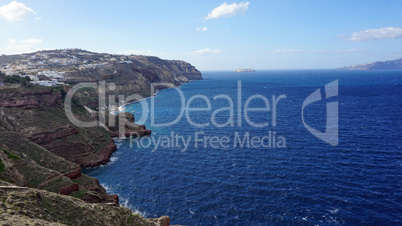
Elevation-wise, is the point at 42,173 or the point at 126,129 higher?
the point at 126,129

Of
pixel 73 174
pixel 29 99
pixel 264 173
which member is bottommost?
pixel 264 173

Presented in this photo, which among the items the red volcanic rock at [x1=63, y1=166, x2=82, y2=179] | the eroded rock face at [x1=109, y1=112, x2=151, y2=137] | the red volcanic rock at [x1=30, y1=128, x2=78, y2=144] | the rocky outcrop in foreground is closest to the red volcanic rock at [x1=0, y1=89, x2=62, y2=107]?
the red volcanic rock at [x1=30, y1=128, x2=78, y2=144]

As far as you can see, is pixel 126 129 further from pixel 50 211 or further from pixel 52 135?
pixel 50 211

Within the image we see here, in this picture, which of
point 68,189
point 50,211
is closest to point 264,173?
point 68,189

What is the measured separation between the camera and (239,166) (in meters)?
56.2

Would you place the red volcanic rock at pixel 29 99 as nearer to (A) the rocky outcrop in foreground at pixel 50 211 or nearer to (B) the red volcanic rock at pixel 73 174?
(B) the red volcanic rock at pixel 73 174

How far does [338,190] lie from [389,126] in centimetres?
5401

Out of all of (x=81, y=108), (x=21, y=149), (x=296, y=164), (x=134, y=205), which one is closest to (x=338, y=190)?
(x=296, y=164)

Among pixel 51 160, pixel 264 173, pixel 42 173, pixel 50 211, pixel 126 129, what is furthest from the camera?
pixel 126 129

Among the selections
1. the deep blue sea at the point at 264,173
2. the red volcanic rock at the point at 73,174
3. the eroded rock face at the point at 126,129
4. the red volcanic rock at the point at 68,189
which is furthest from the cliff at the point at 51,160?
the deep blue sea at the point at 264,173

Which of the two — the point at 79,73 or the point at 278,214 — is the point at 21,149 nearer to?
the point at 278,214

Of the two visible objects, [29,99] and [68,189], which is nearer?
[68,189]

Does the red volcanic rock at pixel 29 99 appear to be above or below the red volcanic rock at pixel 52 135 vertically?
above

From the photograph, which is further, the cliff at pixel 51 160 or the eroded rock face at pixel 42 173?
the eroded rock face at pixel 42 173
